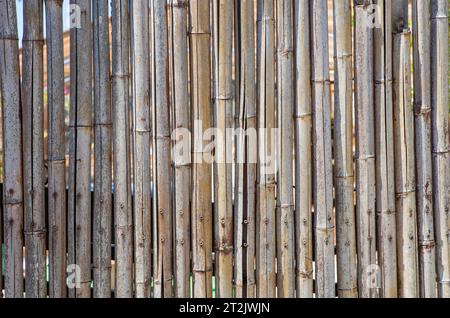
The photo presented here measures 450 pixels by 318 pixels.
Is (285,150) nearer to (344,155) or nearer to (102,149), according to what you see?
(344,155)

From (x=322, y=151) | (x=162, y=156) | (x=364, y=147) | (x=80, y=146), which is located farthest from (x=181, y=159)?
(x=364, y=147)

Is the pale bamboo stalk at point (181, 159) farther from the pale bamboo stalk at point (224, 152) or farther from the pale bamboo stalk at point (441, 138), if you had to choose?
the pale bamboo stalk at point (441, 138)

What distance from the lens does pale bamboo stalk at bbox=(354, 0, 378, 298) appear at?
6.14ft

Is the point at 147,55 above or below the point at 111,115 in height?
above

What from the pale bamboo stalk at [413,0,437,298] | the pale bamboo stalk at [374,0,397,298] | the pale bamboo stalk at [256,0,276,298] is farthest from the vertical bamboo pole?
the pale bamboo stalk at [413,0,437,298]

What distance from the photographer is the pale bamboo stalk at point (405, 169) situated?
6.26ft

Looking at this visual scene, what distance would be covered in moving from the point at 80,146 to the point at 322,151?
86cm

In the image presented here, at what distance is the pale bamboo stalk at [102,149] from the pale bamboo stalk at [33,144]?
0.62ft

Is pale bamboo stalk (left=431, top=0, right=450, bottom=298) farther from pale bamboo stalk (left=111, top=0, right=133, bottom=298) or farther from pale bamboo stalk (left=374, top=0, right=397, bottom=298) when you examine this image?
pale bamboo stalk (left=111, top=0, right=133, bottom=298)

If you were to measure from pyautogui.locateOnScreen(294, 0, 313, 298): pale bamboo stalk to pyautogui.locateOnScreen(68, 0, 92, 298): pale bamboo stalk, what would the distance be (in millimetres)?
731
